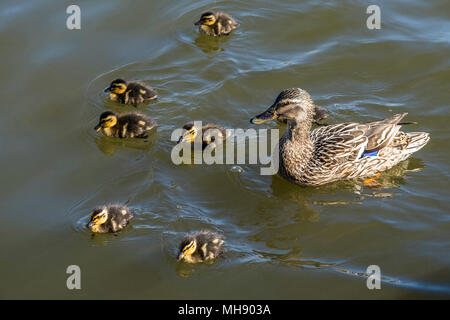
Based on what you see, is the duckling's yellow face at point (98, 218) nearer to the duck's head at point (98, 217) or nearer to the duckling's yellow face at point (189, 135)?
the duck's head at point (98, 217)

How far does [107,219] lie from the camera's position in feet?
16.2

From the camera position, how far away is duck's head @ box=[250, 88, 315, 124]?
541cm

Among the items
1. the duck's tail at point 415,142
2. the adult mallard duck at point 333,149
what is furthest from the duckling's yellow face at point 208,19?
the duck's tail at point 415,142

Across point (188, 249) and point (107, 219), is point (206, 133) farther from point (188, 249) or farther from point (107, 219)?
point (188, 249)

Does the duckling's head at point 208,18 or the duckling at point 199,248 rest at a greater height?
the duckling's head at point 208,18

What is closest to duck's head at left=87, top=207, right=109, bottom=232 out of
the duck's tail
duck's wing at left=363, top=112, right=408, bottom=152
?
duck's wing at left=363, top=112, right=408, bottom=152

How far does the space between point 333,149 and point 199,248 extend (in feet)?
5.35

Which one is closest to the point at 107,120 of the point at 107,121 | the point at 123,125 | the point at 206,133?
the point at 107,121

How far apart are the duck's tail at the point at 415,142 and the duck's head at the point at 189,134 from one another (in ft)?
6.13

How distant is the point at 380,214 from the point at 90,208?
2309 millimetres

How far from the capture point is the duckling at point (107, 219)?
491cm

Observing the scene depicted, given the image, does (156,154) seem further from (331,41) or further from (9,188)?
(331,41)

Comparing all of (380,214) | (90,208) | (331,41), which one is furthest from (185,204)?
(331,41)

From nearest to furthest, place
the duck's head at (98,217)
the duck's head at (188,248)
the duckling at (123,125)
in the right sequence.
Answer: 1. the duck's head at (188,248)
2. the duck's head at (98,217)
3. the duckling at (123,125)
